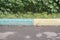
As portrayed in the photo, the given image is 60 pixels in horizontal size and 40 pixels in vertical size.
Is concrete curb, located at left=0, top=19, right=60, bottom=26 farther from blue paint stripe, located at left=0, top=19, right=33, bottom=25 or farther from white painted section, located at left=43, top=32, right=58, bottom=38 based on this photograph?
white painted section, located at left=43, top=32, right=58, bottom=38

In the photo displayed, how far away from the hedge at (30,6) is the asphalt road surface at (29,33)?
82 cm

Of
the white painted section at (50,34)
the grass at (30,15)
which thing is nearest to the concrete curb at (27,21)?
the grass at (30,15)

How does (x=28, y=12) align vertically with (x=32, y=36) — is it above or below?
above

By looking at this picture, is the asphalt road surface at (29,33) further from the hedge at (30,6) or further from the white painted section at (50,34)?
the hedge at (30,6)

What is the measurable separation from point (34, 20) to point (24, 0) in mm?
867

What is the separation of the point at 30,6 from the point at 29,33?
4.36ft

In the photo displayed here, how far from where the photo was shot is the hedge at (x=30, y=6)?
266 inches

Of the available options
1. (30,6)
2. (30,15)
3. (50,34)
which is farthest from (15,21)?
(50,34)

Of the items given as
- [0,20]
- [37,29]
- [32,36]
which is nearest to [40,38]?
[32,36]

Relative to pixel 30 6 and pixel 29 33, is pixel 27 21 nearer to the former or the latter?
pixel 29 33

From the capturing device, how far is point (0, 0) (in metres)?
6.73

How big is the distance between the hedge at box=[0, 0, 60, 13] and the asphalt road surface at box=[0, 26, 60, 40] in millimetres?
824

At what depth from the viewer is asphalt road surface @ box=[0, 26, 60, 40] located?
5.58 metres

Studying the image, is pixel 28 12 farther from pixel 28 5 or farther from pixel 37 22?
pixel 37 22
